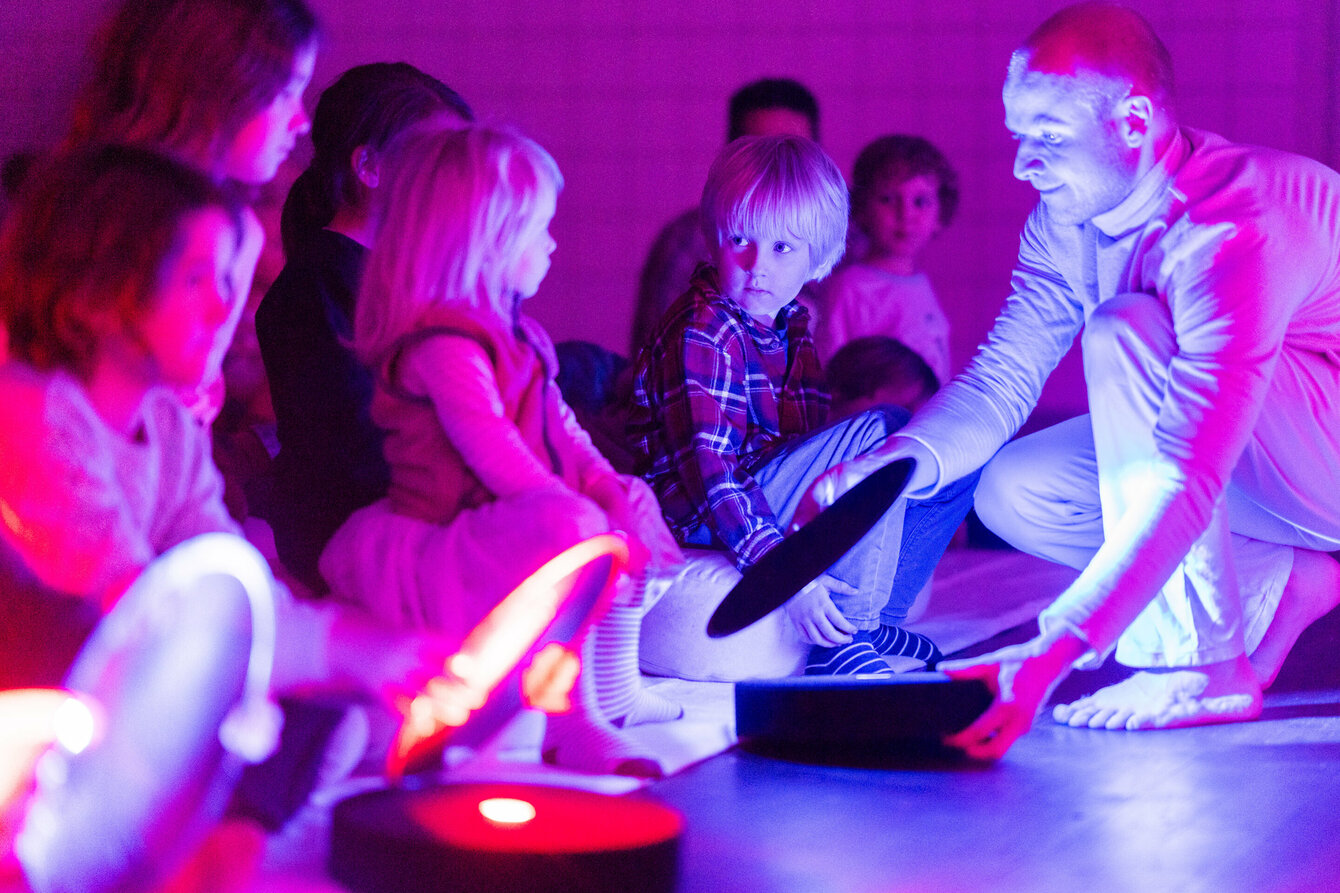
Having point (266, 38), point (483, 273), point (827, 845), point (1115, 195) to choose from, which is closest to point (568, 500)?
point (483, 273)

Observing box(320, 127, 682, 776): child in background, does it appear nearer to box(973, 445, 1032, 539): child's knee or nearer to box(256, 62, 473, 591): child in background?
box(256, 62, 473, 591): child in background

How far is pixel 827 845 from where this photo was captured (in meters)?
1.41

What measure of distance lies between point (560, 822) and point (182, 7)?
1192mm

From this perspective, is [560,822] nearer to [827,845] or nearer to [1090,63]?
[827,845]

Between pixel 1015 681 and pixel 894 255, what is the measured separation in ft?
7.76

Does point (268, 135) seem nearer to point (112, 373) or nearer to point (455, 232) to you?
point (455, 232)

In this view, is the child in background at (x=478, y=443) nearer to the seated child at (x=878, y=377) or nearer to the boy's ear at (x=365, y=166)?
the boy's ear at (x=365, y=166)

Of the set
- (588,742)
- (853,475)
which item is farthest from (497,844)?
(853,475)

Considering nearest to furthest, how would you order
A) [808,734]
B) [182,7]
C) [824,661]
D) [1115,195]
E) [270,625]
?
[270,625] < [808,734] < [182,7] < [1115,195] < [824,661]

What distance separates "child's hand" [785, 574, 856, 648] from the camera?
2.12 meters

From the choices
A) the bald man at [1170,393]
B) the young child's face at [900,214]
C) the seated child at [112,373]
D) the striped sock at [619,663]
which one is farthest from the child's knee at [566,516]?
the young child's face at [900,214]

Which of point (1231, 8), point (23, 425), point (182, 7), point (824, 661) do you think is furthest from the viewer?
point (1231, 8)

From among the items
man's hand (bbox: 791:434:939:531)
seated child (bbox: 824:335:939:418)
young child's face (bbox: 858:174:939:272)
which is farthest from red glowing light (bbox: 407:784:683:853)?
young child's face (bbox: 858:174:939:272)

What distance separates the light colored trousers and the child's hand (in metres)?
0.35
